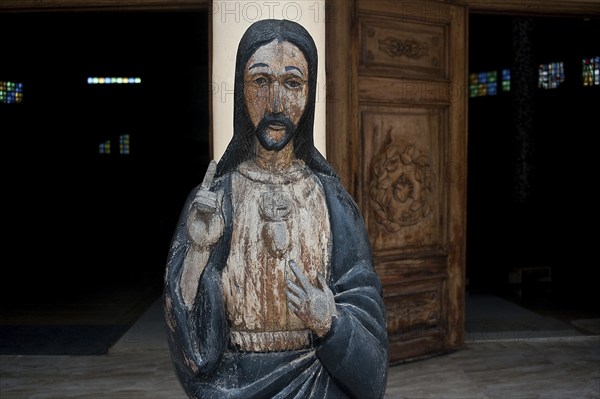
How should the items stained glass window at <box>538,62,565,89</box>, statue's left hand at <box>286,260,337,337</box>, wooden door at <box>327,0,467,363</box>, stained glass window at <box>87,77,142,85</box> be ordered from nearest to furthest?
1. statue's left hand at <box>286,260,337,337</box>
2. wooden door at <box>327,0,467,363</box>
3. stained glass window at <box>538,62,565,89</box>
4. stained glass window at <box>87,77,142,85</box>

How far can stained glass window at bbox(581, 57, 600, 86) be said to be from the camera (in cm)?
1253

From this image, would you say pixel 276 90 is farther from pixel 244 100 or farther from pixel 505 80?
pixel 505 80

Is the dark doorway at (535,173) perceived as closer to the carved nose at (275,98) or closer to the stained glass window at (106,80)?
the carved nose at (275,98)

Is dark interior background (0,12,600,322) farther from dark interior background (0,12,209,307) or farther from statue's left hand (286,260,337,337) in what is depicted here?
statue's left hand (286,260,337,337)

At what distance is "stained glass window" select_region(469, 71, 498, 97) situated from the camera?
14539 millimetres

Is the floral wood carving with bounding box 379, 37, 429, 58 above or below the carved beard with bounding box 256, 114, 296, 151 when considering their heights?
above

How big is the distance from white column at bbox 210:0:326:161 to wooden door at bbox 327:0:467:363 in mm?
179

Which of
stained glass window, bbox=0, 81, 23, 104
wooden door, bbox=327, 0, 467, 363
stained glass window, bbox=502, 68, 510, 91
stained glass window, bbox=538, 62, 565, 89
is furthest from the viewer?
stained glass window, bbox=0, 81, 23, 104

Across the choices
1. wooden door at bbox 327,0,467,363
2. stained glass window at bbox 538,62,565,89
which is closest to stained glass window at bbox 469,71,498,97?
stained glass window at bbox 538,62,565,89

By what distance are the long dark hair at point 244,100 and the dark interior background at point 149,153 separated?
679 cm

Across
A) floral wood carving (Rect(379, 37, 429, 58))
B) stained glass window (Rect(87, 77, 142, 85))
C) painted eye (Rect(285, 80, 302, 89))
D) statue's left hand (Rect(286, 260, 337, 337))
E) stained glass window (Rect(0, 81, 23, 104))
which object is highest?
stained glass window (Rect(87, 77, 142, 85))

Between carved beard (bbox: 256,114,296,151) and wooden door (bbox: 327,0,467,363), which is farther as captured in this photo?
wooden door (bbox: 327,0,467,363)

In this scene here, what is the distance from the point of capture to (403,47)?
5.49 metres

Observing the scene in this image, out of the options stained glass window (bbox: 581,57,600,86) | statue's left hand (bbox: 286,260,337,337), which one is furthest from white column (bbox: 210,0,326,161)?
stained glass window (bbox: 581,57,600,86)
